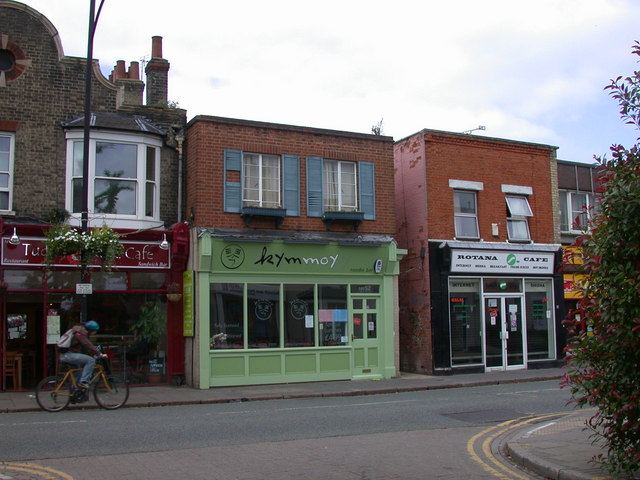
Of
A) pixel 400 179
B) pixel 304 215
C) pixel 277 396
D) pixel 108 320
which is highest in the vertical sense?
pixel 400 179

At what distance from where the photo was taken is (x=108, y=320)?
1789 centimetres

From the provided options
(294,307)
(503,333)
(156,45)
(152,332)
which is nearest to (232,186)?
(294,307)

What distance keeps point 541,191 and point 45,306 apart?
53.0 ft

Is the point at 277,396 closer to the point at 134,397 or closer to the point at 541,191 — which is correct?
the point at 134,397

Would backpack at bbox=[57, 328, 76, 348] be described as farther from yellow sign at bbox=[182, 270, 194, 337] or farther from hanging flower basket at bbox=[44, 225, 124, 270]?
yellow sign at bbox=[182, 270, 194, 337]

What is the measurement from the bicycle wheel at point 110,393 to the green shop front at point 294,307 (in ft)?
11.8

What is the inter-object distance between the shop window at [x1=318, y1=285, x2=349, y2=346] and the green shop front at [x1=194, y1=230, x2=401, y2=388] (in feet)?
0.09

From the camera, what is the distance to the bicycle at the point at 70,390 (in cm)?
1355

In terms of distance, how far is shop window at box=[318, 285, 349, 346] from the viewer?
64.4 ft

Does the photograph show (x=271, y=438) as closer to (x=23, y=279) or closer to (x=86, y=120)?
(x=86, y=120)

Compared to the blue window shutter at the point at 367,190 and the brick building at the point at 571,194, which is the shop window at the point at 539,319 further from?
the blue window shutter at the point at 367,190

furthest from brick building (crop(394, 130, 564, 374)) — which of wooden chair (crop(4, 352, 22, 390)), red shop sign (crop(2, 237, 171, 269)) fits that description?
wooden chair (crop(4, 352, 22, 390))

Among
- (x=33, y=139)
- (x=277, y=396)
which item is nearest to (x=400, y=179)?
(x=277, y=396)

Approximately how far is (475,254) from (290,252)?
20.5 ft
